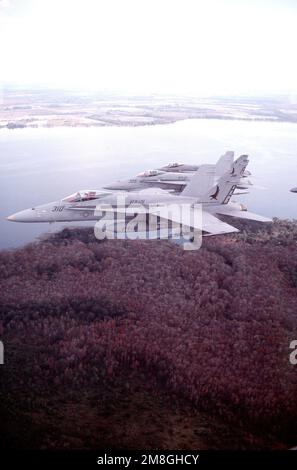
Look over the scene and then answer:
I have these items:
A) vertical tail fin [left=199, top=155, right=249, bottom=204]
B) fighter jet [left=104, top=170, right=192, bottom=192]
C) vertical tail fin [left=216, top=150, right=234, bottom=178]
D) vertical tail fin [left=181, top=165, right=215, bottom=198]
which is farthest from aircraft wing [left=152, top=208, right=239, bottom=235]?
vertical tail fin [left=216, top=150, right=234, bottom=178]

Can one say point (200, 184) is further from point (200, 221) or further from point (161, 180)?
point (161, 180)

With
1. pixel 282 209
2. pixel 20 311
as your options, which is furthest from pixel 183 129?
pixel 20 311

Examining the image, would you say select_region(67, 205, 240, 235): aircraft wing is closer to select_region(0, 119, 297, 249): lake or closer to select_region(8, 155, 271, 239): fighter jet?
select_region(8, 155, 271, 239): fighter jet

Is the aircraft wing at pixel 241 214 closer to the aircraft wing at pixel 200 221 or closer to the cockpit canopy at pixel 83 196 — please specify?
the aircraft wing at pixel 200 221

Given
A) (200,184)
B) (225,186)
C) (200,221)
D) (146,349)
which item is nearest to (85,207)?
(200,221)

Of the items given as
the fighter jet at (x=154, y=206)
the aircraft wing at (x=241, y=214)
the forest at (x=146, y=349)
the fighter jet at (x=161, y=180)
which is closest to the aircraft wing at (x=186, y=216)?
the fighter jet at (x=154, y=206)

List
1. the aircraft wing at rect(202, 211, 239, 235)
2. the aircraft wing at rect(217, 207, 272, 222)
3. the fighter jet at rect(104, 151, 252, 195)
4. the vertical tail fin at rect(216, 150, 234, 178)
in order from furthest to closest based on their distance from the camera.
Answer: the vertical tail fin at rect(216, 150, 234, 178) < the fighter jet at rect(104, 151, 252, 195) < the aircraft wing at rect(217, 207, 272, 222) < the aircraft wing at rect(202, 211, 239, 235)
